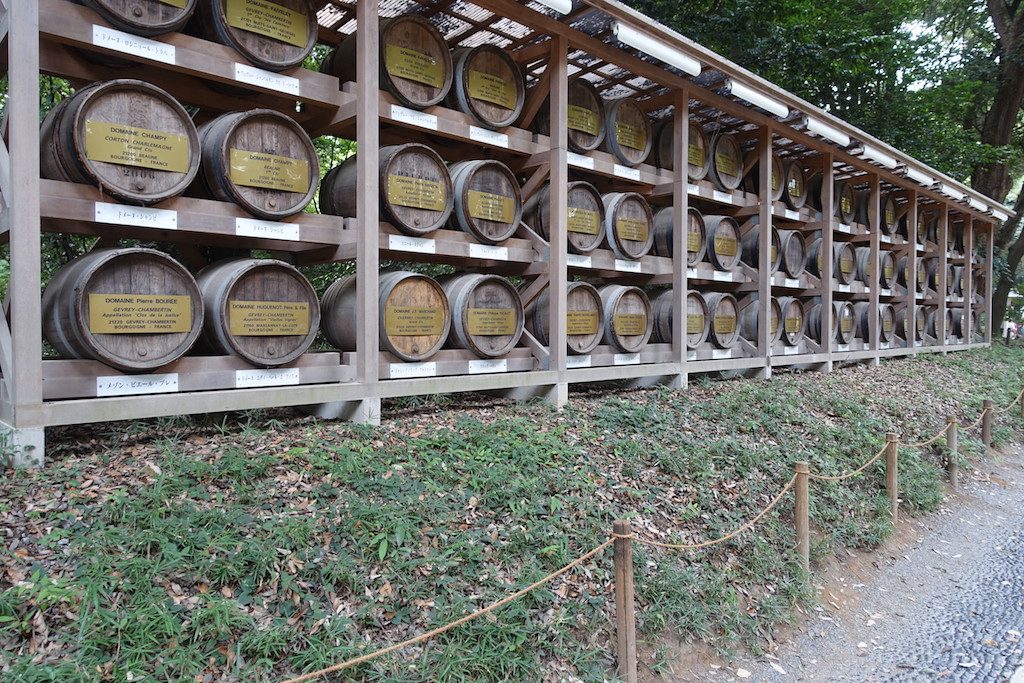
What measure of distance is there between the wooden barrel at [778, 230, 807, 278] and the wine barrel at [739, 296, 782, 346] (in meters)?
0.76

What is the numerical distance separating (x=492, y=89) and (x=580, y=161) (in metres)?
1.29

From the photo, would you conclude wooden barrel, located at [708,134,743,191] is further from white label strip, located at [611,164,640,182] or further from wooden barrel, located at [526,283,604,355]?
wooden barrel, located at [526,283,604,355]

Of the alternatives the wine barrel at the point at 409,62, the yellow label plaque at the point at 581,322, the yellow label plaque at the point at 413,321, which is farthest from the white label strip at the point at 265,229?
the yellow label plaque at the point at 581,322

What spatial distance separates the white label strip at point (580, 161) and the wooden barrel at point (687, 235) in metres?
1.71

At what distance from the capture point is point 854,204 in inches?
504

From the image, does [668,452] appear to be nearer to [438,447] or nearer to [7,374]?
[438,447]

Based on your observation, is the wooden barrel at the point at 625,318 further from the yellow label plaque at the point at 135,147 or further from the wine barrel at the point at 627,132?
the yellow label plaque at the point at 135,147

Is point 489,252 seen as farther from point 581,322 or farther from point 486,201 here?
point 581,322

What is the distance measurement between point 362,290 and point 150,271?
145 centimetres

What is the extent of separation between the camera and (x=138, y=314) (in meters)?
4.20

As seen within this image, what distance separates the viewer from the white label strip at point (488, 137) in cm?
612

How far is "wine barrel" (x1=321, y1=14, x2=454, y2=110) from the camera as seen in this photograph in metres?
5.56

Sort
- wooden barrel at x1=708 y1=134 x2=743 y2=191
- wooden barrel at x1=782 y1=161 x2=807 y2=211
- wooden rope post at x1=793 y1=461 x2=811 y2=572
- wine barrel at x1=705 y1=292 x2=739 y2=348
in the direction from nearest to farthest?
wooden rope post at x1=793 y1=461 x2=811 y2=572, wine barrel at x1=705 y1=292 x2=739 y2=348, wooden barrel at x1=708 y1=134 x2=743 y2=191, wooden barrel at x1=782 y1=161 x2=807 y2=211

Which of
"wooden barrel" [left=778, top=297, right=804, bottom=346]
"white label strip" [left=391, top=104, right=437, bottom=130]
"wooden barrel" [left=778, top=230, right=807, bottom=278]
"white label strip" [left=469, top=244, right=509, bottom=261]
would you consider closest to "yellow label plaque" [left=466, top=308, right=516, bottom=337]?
"white label strip" [left=469, top=244, right=509, bottom=261]
